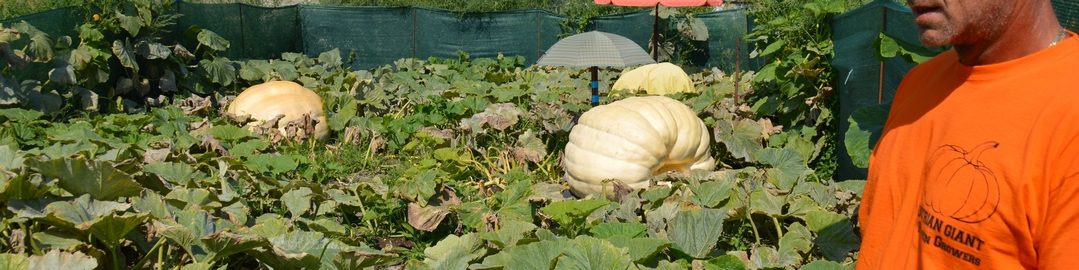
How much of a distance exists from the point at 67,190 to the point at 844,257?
2.49 m

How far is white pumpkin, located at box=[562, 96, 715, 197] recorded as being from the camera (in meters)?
4.95

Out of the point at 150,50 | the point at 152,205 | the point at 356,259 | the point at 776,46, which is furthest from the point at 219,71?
the point at 356,259

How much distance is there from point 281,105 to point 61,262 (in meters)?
4.47

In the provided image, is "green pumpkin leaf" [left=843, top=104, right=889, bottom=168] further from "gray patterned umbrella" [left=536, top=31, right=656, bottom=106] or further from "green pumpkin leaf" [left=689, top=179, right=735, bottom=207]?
"gray patterned umbrella" [left=536, top=31, right=656, bottom=106]

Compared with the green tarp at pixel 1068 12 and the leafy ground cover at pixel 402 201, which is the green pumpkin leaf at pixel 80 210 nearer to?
the leafy ground cover at pixel 402 201

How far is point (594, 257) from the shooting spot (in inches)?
106

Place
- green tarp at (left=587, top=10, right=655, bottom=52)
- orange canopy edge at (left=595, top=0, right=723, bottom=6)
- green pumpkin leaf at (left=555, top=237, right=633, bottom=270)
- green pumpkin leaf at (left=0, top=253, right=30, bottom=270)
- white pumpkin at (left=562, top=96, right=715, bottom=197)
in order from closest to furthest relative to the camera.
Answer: green pumpkin leaf at (left=0, top=253, right=30, bottom=270)
green pumpkin leaf at (left=555, top=237, right=633, bottom=270)
white pumpkin at (left=562, top=96, right=715, bottom=197)
orange canopy edge at (left=595, top=0, right=723, bottom=6)
green tarp at (left=587, top=10, right=655, bottom=52)

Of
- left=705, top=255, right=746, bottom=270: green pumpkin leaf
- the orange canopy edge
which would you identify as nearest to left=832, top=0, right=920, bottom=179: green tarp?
left=705, top=255, right=746, bottom=270: green pumpkin leaf

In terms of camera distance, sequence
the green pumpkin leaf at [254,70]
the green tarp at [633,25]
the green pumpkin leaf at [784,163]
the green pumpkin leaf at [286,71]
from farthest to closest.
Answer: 1. the green tarp at [633,25]
2. the green pumpkin leaf at [286,71]
3. the green pumpkin leaf at [254,70]
4. the green pumpkin leaf at [784,163]

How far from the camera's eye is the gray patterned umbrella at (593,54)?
7078mm

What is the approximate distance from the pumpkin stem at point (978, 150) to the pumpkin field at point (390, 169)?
136 centimetres

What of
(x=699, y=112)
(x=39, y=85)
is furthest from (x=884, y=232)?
(x=39, y=85)

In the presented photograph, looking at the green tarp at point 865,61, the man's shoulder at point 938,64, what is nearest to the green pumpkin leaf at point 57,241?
the man's shoulder at point 938,64

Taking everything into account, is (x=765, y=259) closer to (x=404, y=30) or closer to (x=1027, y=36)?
(x=1027, y=36)
